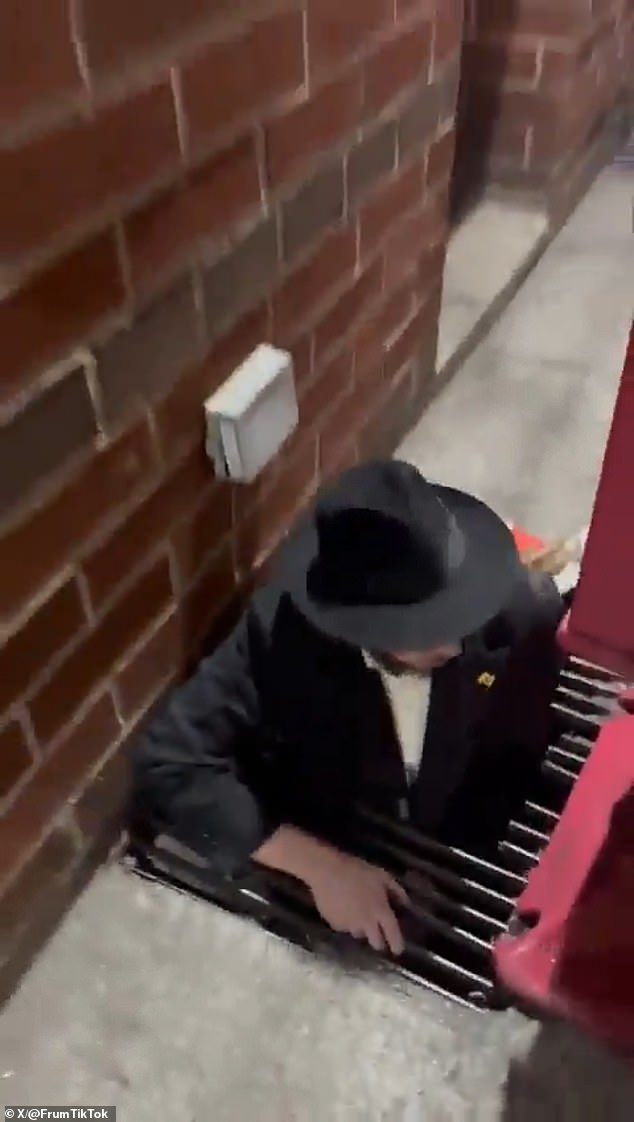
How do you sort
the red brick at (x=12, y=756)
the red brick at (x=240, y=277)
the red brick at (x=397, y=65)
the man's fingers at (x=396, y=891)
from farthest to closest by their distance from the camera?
the red brick at (x=397, y=65)
the man's fingers at (x=396, y=891)
the red brick at (x=240, y=277)
the red brick at (x=12, y=756)

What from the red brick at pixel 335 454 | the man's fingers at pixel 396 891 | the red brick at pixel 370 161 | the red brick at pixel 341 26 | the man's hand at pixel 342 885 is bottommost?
the man's fingers at pixel 396 891

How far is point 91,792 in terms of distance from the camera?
1.05 metres

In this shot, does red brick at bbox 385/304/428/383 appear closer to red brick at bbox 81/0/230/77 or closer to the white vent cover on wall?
the white vent cover on wall

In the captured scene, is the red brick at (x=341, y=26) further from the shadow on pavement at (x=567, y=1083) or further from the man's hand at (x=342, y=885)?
the shadow on pavement at (x=567, y=1083)

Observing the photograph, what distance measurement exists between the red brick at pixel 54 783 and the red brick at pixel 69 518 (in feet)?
0.65

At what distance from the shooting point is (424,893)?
1.12 meters

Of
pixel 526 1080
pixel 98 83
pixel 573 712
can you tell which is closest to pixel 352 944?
pixel 526 1080

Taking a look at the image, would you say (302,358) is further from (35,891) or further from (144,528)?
(35,891)

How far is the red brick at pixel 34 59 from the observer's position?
641 mm

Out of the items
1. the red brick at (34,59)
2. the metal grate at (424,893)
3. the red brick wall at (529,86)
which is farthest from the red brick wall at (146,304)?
the red brick wall at (529,86)

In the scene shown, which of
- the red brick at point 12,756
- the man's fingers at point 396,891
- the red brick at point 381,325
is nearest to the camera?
the red brick at point 12,756

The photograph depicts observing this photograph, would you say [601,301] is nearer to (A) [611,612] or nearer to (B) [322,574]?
(B) [322,574]

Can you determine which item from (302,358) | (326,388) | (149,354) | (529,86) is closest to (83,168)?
(149,354)

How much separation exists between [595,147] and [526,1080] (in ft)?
7.51
